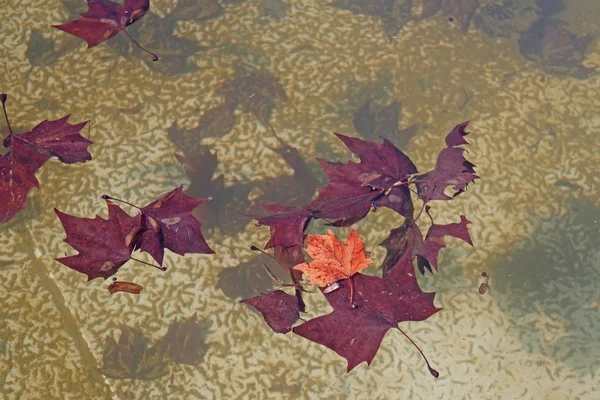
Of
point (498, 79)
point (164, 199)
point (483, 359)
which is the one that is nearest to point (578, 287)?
point (483, 359)

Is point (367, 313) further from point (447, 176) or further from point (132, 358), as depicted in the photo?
point (132, 358)

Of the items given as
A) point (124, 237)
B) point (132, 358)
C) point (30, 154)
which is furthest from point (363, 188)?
point (30, 154)

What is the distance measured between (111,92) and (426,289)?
125 centimetres

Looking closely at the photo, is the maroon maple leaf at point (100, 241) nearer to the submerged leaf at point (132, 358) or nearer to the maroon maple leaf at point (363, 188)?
the submerged leaf at point (132, 358)

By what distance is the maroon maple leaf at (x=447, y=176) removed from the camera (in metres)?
1.81

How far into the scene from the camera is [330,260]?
5.44 feet

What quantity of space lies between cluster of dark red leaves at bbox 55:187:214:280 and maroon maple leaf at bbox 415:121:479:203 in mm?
688

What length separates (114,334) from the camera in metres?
1.68

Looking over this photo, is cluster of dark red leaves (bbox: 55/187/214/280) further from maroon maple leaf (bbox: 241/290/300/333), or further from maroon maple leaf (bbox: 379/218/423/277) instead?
maroon maple leaf (bbox: 379/218/423/277)

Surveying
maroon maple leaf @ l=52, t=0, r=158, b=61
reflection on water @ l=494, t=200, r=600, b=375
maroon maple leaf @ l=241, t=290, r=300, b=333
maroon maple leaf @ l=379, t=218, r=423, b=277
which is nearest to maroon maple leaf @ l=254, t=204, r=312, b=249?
maroon maple leaf @ l=241, t=290, r=300, b=333

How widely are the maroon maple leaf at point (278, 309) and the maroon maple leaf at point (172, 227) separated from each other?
0.21 metres

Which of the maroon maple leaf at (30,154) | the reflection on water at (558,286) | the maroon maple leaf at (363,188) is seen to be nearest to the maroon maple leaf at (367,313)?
the maroon maple leaf at (363,188)

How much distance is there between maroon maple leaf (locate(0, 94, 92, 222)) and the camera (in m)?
1.78

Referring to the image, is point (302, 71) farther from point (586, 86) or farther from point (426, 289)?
point (586, 86)
